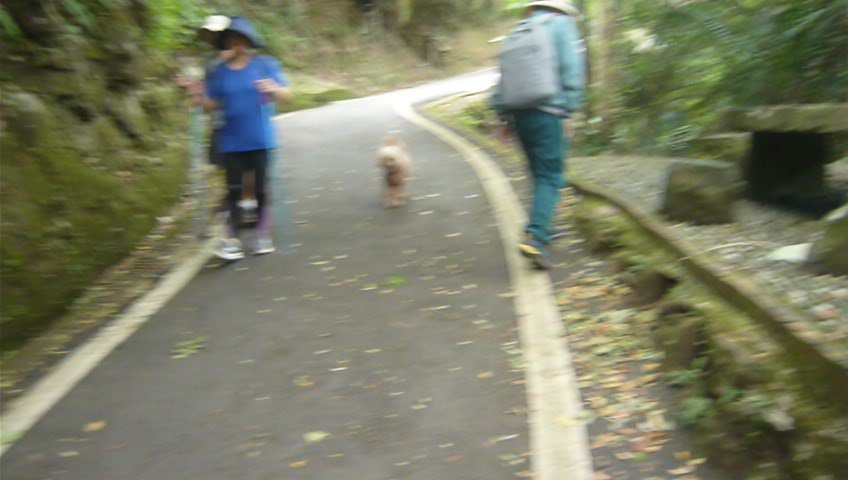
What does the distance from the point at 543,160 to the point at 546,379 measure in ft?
7.30

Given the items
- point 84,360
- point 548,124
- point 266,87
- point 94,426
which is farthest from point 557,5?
point 94,426

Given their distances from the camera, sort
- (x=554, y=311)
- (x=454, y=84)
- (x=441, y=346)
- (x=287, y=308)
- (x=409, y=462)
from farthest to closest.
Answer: (x=454, y=84), (x=287, y=308), (x=554, y=311), (x=441, y=346), (x=409, y=462)

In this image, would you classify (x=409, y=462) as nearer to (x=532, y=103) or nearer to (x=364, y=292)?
(x=364, y=292)

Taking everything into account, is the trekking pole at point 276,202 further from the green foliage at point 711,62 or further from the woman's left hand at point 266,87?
the green foliage at point 711,62

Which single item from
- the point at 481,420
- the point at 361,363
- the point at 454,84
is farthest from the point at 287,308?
the point at 454,84

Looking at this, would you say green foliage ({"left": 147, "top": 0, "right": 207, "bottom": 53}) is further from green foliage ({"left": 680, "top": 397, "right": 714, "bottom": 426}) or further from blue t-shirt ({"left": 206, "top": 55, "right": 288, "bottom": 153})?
green foliage ({"left": 680, "top": 397, "right": 714, "bottom": 426})

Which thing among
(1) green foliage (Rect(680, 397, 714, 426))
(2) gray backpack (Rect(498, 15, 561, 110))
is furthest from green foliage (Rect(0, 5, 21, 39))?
(1) green foliage (Rect(680, 397, 714, 426))

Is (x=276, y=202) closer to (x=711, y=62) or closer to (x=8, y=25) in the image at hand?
(x=8, y=25)

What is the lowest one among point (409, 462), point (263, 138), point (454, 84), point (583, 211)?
point (409, 462)

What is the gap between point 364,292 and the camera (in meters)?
6.18

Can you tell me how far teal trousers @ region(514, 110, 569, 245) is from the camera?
615 cm

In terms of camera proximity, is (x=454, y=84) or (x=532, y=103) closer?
(x=532, y=103)

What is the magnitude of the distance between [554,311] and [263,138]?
3.16 meters

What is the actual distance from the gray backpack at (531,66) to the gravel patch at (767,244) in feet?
4.07
